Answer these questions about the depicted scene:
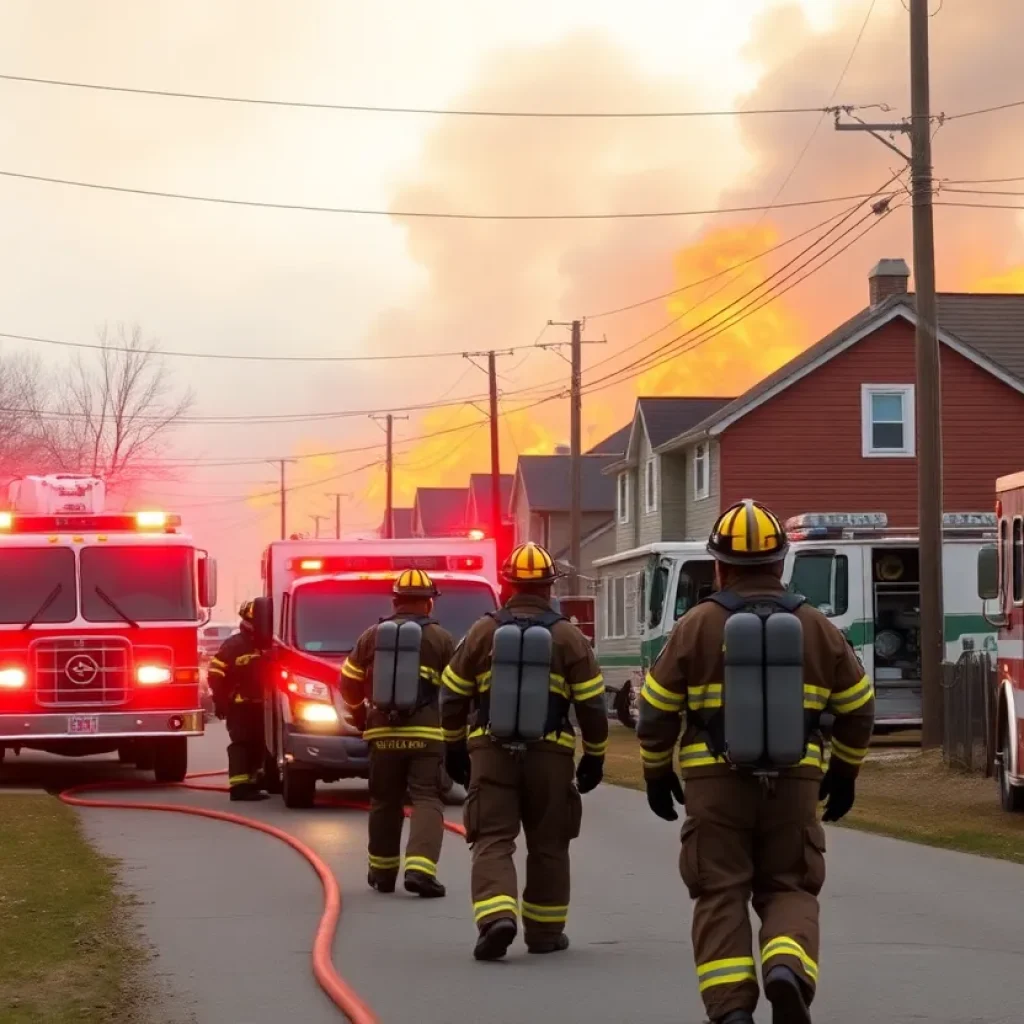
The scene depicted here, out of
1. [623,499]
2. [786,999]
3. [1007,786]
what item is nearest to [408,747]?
[786,999]

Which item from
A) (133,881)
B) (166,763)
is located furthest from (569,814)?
(166,763)

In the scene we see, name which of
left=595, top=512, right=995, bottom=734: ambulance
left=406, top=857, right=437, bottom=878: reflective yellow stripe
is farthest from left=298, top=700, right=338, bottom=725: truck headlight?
left=595, top=512, right=995, bottom=734: ambulance

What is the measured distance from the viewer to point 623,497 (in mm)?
55219

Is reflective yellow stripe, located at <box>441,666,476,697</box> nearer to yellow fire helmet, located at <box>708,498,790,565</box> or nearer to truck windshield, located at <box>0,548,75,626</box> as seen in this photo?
yellow fire helmet, located at <box>708,498,790,565</box>

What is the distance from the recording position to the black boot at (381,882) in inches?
456

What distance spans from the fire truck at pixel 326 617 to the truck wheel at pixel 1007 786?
15.1 feet

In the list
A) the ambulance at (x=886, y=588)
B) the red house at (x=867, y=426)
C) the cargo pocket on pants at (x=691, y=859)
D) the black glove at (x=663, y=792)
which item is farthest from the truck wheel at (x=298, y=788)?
the red house at (x=867, y=426)

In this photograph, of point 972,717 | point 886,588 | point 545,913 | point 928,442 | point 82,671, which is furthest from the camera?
point 886,588

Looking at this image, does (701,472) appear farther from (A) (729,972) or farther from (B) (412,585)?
(A) (729,972)

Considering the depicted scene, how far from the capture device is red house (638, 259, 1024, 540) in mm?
43375

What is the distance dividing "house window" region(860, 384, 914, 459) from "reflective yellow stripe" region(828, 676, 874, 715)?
37.4 m

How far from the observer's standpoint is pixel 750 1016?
6.47 meters

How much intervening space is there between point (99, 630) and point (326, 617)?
123 inches

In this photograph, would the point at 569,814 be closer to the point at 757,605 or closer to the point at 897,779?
the point at 757,605
